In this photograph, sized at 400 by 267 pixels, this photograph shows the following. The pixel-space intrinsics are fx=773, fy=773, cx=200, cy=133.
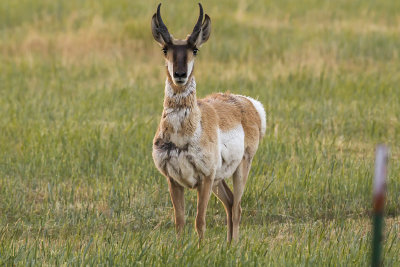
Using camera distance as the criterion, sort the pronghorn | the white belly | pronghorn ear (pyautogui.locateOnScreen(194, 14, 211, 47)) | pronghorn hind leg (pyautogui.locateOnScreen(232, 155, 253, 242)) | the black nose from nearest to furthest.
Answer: the black nose < the pronghorn < pronghorn ear (pyautogui.locateOnScreen(194, 14, 211, 47)) < the white belly < pronghorn hind leg (pyautogui.locateOnScreen(232, 155, 253, 242))

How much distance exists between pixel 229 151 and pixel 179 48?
113 centimetres

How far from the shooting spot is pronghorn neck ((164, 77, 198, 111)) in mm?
6395

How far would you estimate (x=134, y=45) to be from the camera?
640 inches

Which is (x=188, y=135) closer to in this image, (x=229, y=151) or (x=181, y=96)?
(x=181, y=96)

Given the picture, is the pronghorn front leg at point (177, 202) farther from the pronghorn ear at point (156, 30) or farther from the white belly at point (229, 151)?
the pronghorn ear at point (156, 30)

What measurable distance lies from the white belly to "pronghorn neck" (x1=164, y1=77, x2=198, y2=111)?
509mm

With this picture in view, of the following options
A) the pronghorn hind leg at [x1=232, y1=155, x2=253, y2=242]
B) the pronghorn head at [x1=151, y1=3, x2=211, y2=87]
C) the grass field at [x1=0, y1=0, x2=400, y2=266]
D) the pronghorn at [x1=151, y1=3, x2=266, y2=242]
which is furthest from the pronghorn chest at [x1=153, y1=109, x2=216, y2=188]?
the pronghorn hind leg at [x1=232, y1=155, x2=253, y2=242]

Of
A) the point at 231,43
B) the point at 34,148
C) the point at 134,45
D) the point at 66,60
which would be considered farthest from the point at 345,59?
the point at 34,148

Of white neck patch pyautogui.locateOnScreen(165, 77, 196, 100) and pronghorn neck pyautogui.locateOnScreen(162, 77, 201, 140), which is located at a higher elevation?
white neck patch pyautogui.locateOnScreen(165, 77, 196, 100)

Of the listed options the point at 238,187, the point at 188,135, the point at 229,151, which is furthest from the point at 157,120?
the point at 188,135

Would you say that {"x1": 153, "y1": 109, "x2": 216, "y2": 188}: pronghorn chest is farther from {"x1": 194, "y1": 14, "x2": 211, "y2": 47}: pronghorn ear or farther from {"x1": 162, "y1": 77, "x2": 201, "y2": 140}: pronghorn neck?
{"x1": 194, "y1": 14, "x2": 211, "y2": 47}: pronghorn ear

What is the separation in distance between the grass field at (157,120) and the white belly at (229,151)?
591 millimetres

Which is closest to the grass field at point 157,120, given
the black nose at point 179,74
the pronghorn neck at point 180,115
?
the pronghorn neck at point 180,115

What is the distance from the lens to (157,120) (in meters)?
11.3
